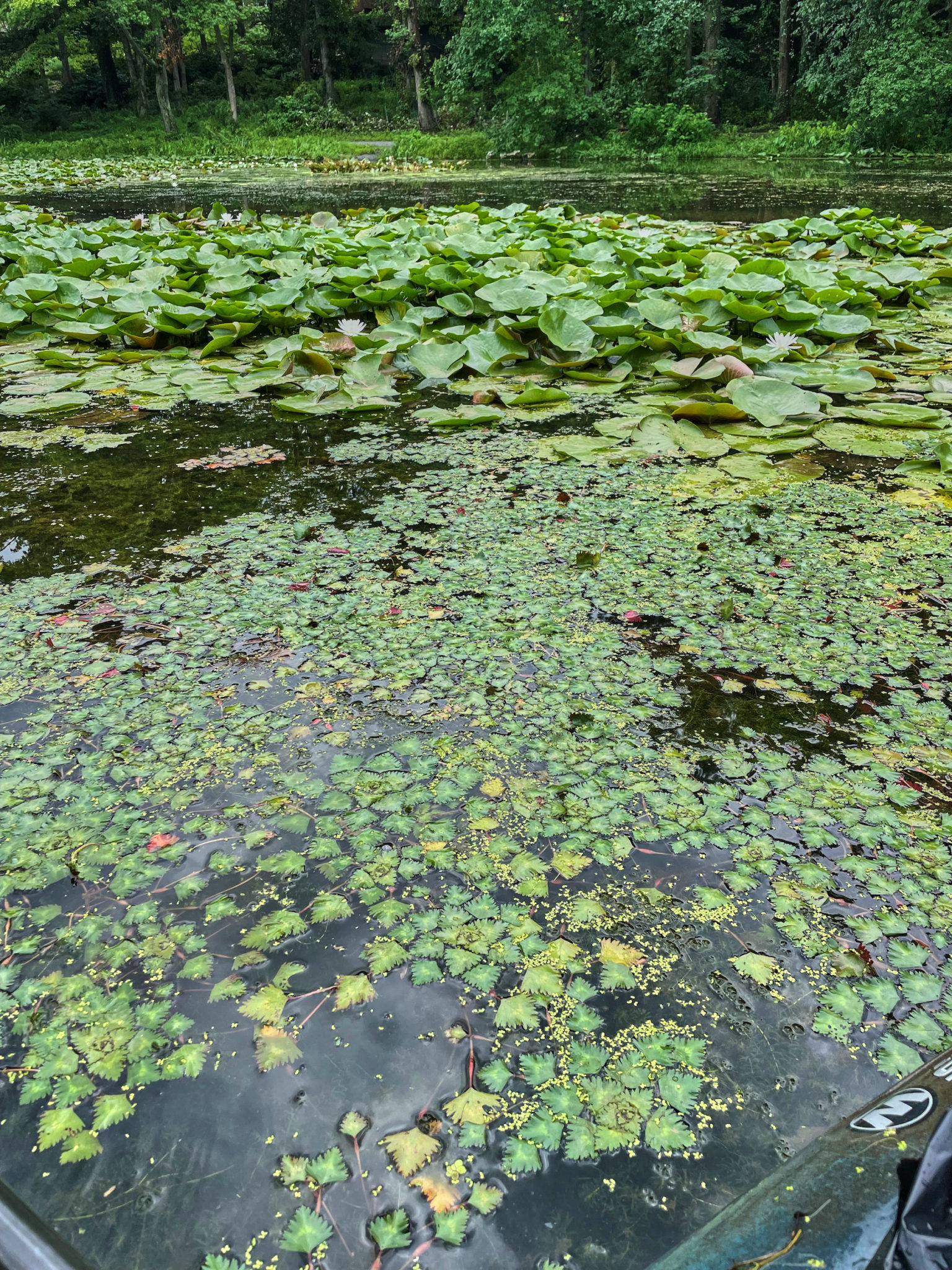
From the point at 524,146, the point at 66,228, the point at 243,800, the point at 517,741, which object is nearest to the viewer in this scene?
the point at 243,800

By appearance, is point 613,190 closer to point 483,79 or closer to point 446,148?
point 483,79

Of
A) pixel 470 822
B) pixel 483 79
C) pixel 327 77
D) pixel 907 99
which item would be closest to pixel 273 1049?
pixel 470 822

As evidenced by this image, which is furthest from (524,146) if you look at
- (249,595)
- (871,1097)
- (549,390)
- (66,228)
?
(871,1097)

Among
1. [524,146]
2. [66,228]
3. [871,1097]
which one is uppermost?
[524,146]

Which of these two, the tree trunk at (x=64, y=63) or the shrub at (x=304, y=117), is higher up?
the tree trunk at (x=64, y=63)

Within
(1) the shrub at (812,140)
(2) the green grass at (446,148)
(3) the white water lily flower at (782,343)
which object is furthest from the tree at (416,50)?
(3) the white water lily flower at (782,343)

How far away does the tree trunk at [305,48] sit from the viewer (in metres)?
23.7

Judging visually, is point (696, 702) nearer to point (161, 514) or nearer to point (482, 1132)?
point (482, 1132)

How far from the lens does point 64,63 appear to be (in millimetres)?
24266

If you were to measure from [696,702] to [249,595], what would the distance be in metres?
0.89

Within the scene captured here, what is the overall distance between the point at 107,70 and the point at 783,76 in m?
19.0

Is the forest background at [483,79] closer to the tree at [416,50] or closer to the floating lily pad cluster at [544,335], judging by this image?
the tree at [416,50]

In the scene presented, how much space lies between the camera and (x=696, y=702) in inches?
52.0

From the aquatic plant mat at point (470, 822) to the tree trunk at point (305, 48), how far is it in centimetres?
2732
